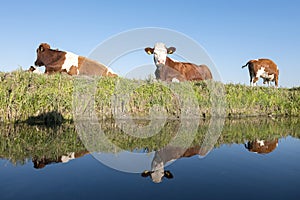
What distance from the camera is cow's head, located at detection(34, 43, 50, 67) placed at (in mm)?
9303

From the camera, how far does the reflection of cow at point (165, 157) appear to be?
2.54m

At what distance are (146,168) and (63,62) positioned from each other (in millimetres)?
7196

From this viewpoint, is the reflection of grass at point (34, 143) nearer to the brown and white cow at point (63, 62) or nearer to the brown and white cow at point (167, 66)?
the brown and white cow at point (63, 62)

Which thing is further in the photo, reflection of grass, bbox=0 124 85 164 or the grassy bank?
the grassy bank

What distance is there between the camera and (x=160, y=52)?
9289mm

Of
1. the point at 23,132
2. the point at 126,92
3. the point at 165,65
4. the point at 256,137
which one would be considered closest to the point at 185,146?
the point at 256,137

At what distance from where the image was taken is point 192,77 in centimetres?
1035

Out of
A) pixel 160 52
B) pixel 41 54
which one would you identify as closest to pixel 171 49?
pixel 160 52

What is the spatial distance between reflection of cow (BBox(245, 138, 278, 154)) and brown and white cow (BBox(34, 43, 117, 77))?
6514mm

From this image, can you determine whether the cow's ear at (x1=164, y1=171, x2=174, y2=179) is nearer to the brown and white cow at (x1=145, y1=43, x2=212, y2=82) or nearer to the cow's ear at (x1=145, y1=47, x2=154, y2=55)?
the brown and white cow at (x1=145, y1=43, x2=212, y2=82)

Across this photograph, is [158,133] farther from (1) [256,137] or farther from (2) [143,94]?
(2) [143,94]

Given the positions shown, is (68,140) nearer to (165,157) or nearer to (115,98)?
(165,157)

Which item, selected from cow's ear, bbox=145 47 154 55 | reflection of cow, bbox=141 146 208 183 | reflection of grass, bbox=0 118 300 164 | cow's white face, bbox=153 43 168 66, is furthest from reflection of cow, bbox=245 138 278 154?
cow's ear, bbox=145 47 154 55

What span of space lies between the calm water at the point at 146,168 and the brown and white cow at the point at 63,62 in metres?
4.66
